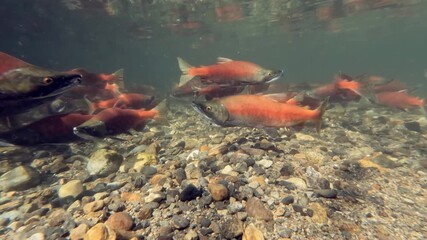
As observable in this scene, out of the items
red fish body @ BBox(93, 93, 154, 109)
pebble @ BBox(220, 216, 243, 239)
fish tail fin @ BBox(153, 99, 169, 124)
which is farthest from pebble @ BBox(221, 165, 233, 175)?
red fish body @ BBox(93, 93, 154, 109)

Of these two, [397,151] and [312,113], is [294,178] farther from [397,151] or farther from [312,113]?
[397,151]

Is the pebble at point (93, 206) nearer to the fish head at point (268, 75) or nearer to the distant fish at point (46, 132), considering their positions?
the distant fish at point (46, 132)

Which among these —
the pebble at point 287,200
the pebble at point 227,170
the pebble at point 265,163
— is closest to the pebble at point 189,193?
the pebble at point 227,170

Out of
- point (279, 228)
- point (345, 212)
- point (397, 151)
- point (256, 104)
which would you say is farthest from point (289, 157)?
point (397, 151)

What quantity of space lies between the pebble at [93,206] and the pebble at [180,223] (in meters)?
1.22

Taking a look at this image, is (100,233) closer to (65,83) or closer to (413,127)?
(65,83)

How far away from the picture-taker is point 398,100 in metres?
9.73

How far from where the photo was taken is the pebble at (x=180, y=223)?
3.35 meters

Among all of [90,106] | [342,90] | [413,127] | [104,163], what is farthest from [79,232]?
[413,127]

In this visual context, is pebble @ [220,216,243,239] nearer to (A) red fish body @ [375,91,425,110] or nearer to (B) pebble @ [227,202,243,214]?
(B) pebble @ [227,202,243,214]

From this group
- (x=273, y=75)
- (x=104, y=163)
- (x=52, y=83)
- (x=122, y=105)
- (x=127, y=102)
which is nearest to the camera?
(x=52, y=83)

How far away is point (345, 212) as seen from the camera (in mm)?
3686

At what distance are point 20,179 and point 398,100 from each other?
11.0 meters

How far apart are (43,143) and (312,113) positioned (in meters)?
4.39
